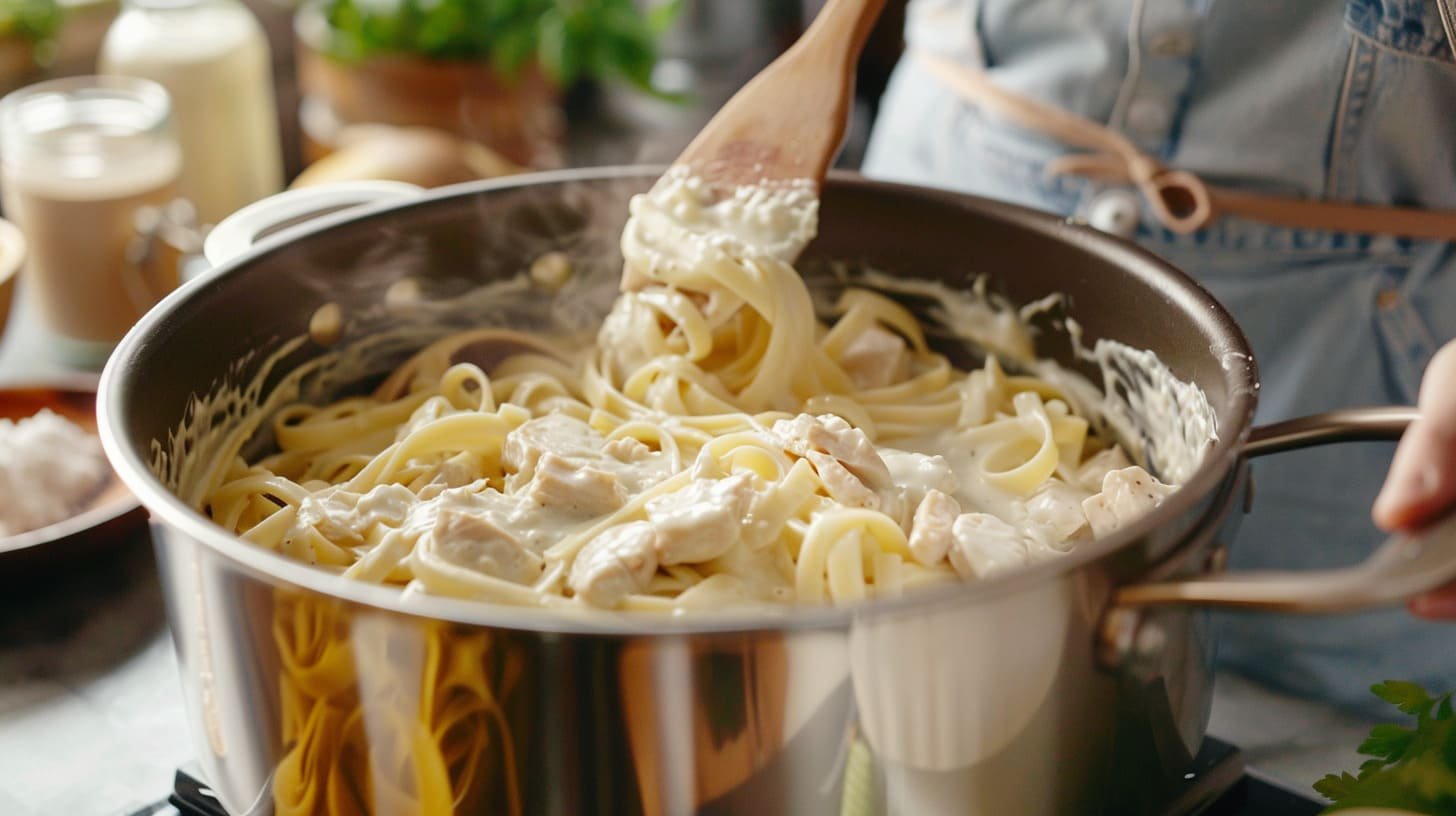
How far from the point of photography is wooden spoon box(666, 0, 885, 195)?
1784 millimetres

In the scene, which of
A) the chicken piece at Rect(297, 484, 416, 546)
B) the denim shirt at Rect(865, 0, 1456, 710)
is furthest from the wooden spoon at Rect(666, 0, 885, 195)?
the chicken piece at Rect(297, 484, 416, 546)

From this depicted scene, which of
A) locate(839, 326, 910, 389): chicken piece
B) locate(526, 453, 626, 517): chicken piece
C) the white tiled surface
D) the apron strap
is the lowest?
the white tiled surface

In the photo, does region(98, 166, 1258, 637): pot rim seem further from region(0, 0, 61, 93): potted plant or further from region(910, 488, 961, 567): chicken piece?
region(0, 0, 61, 93): potted plant

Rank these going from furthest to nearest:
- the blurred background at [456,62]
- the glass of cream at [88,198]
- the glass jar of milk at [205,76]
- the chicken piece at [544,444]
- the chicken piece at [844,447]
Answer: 1. the blurred background at [456,62]
2. the glass jar of milk at [205,76]
3. the glass of cream at [88,198]
4. the chicken piece at [544,444]
5. the chicken piece at [844,447]

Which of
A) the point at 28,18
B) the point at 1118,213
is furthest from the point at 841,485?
the point at 28,18

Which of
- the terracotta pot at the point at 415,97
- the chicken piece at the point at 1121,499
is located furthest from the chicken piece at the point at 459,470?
the terracotta pot at the point at 415,97

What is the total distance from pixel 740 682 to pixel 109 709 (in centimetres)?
107

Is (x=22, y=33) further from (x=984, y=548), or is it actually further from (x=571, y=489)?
(x=984, y=548)

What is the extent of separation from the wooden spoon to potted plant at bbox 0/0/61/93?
2132 mm

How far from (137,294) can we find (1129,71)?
172 centimetres

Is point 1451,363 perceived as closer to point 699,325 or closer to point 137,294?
point 699,325

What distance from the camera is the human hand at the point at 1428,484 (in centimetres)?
100

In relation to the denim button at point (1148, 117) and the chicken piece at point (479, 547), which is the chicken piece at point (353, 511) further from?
the denim button at point (1148, 117)

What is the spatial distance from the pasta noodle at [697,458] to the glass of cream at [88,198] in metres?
0.83
